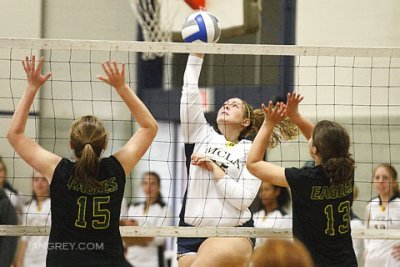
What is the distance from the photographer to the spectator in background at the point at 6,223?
8.16 metres

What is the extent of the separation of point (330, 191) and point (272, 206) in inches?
159

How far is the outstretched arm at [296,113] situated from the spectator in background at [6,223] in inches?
144

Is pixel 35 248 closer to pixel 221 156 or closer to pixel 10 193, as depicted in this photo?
pixel 10 193

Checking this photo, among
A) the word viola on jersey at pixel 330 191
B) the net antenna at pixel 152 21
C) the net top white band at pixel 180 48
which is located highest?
the net antenna at pixel 152 21

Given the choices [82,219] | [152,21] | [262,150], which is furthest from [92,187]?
[152,21]

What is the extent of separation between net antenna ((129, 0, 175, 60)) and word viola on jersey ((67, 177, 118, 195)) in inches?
229

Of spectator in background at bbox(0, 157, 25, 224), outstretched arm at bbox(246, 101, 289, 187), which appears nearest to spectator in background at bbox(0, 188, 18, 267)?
spectator in background at bbox(0, 157, 25, 224)

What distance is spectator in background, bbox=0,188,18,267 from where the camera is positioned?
8156 mm

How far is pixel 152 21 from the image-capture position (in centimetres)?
1108

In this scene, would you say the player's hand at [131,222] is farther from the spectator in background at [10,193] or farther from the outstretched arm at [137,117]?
the outstretched arm at [137,117]

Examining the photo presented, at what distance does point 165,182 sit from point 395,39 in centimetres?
356

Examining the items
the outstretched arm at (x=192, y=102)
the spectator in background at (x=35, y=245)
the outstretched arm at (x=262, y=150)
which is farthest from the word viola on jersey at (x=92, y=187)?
the spectator in background at (x=35, y=245)

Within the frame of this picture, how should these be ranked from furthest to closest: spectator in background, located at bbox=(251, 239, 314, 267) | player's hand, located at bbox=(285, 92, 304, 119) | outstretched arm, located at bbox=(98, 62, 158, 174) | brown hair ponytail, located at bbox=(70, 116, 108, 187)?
player's hand, located at bbox=(285, 92, 304, 119)
outstretched arm, located at bbox=(98, 62, 158, 174)
brown hair ponytail, located at bbox=(70, 116, 108, 187)
spectator in background, located at bbox=(251, 239, 314, 267)

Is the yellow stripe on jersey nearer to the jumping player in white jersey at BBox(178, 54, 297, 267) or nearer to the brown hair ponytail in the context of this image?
the jumping player in white jersey at BBox(178, 54, 297, 267)
